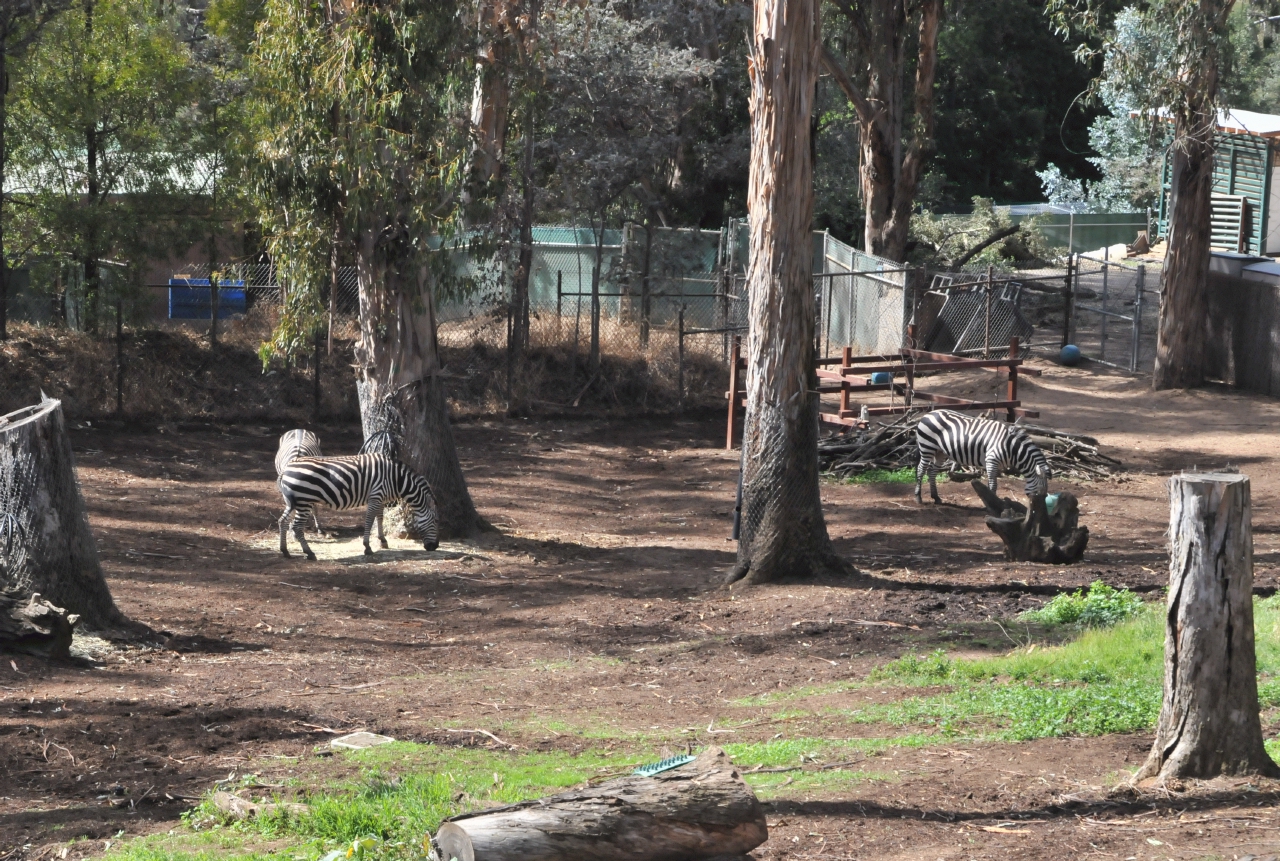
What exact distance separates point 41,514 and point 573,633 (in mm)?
4316

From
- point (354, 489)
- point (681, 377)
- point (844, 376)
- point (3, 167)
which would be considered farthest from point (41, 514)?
point (681, 377)

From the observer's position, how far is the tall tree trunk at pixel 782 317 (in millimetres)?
12633

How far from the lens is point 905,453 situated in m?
19.5

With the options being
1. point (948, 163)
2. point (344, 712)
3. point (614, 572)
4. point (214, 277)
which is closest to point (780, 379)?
point (614, 572)

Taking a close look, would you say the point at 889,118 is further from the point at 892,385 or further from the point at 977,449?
the point at 977,449

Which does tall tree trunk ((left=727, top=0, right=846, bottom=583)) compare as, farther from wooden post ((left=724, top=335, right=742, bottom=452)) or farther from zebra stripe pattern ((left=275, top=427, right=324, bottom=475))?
wooden post ((left=724, top=335, right=742, bottom=452))

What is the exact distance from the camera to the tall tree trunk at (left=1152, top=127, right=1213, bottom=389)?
2456cm

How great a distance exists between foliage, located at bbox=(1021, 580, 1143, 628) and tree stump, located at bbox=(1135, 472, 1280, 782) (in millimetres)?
4173

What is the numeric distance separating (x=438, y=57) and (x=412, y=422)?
412 centimetres

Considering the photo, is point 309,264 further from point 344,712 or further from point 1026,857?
point 1026,857

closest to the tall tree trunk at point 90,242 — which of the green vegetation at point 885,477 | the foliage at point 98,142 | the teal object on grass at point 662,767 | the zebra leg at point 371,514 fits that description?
the foliage at point 98,142

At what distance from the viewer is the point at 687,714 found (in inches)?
347

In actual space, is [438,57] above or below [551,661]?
above

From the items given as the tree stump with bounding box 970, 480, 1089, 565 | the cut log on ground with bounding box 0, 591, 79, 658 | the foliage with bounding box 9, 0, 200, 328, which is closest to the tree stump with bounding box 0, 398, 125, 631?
the cut log on ground with bounding box 0, 591, 79, 658
